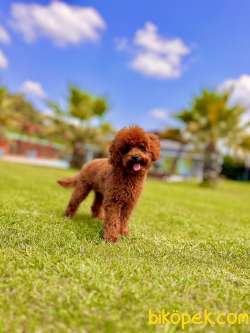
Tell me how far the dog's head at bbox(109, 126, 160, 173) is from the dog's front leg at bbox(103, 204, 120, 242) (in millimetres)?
520

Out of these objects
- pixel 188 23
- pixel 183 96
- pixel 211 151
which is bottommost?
pixel 211 151

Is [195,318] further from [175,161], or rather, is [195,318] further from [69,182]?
[175,161]

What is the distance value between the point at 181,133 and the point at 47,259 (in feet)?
65.8

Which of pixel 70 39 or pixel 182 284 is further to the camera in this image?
pixel 70 39

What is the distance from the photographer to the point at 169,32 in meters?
21.6

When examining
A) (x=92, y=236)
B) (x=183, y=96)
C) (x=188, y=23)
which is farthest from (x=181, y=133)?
(x=92, y=236)

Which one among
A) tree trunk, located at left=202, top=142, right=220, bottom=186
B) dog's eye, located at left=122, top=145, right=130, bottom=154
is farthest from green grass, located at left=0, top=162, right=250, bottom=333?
tree trunk, located at left=202, top=142, right=220, bottom=186

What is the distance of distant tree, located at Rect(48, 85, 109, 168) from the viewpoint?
24312mm

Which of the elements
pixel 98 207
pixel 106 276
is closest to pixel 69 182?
pixel 98 207

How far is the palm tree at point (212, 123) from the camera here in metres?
19.8

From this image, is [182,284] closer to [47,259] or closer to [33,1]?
[47,259]

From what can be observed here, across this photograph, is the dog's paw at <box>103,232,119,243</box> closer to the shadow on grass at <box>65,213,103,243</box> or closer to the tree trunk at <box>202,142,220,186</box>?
the shadow on grass at <box>65,213,103,243</box>

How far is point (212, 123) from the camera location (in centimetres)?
1980

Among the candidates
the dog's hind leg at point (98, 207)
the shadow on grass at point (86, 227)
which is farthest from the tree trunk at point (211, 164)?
the shadow on grass at point (86, 227)
